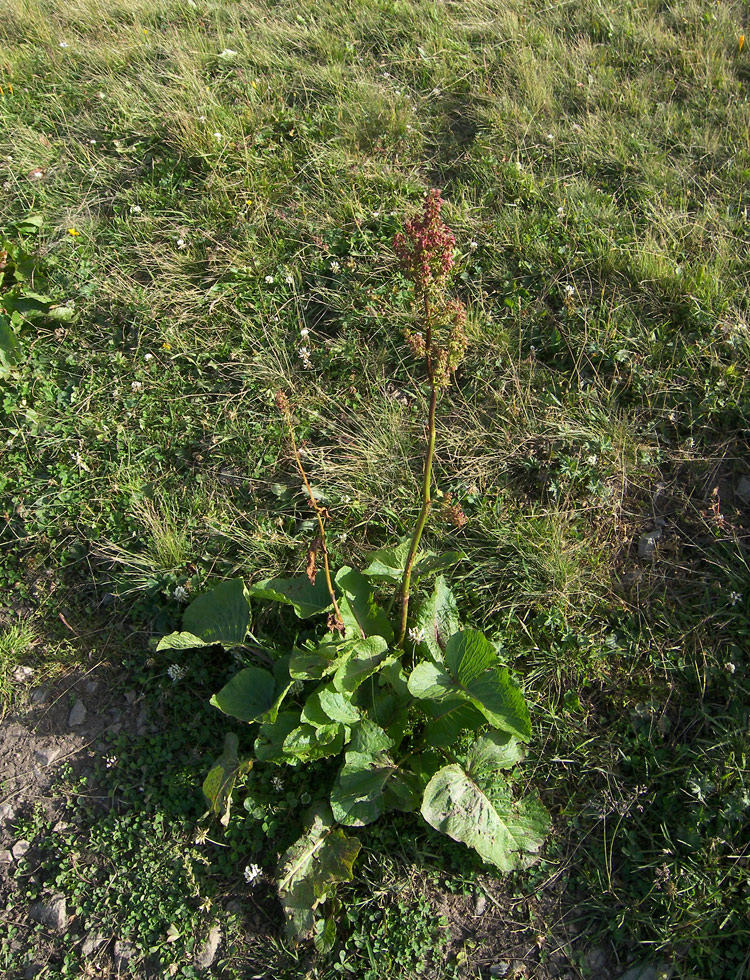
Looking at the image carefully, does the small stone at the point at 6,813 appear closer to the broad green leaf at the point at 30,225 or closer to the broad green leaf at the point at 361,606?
the broad green leaf at the point at 361,606

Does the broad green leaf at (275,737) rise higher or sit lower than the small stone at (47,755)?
higher

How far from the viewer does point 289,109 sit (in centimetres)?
452

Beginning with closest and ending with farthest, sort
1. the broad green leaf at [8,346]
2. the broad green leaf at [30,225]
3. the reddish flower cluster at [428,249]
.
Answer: the reddish flower cluster at [428,249]
the broad green leaf at [8,346]
the broad green leaf at [30,225]

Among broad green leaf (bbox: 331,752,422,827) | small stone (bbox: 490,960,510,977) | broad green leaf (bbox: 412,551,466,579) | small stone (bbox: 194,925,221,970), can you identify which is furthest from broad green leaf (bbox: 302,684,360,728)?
small stone (bbox: 490,960,510,977)

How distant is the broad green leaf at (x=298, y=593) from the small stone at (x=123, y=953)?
4.15ft

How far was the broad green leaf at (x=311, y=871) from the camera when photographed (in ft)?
8.05

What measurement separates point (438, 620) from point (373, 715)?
16.8 inches

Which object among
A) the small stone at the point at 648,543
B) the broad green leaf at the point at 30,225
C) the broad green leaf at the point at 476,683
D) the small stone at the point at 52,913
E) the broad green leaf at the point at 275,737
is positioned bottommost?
the small stone at the point at 52,913

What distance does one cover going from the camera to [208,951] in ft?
8.31

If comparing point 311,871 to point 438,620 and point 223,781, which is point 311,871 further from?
point 438,620

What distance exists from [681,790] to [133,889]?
1985 millimetres

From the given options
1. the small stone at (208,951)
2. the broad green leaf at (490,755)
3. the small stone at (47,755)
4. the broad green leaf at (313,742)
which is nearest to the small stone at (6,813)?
the small stone at (47,755)

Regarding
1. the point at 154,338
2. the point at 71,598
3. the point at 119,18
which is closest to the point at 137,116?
the point at 119,18

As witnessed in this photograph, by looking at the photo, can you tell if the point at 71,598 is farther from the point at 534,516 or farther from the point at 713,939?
the point at 713,939
